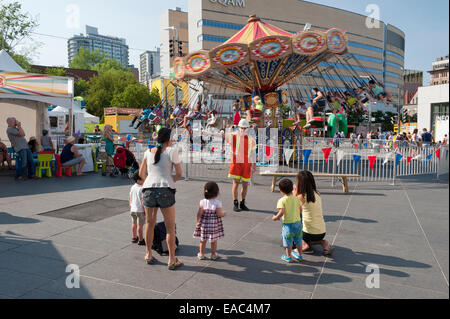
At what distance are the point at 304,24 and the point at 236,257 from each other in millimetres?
84975

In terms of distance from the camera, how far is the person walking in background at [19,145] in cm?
1062

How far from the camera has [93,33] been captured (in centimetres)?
12575

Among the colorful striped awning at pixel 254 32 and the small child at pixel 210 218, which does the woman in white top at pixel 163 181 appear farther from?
the colorful striped awning at pixel 254 32

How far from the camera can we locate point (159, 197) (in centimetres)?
413

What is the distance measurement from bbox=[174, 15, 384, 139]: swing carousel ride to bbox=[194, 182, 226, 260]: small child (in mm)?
8743

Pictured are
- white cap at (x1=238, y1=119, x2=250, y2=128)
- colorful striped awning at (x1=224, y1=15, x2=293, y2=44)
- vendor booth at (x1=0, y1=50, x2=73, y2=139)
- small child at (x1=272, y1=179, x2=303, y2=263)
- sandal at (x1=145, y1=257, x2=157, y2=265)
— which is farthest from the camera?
colorful striped awning at (x1=224, y1=15, x2=293, y2=44)

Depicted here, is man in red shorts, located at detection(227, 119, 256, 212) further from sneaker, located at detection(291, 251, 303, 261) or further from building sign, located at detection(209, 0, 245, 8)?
building sign, located at detection(209, 0, 245, 8)

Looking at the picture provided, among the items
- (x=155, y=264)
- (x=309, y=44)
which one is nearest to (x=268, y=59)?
(x=309, y=44)

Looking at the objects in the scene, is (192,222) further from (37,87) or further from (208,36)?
(208,36)

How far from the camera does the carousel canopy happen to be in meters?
12.4

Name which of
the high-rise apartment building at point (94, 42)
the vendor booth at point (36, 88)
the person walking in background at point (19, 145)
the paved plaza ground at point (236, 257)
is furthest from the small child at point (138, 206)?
the high-rise apartment building at point (94, 42)

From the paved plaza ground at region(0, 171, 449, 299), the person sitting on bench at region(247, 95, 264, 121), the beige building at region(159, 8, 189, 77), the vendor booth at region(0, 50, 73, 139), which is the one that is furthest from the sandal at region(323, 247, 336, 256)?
the beige building at region(159, 8, 189, 77)

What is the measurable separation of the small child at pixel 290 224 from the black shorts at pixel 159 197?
140 cm

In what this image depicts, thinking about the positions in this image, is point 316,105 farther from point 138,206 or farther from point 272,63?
point 138,206
